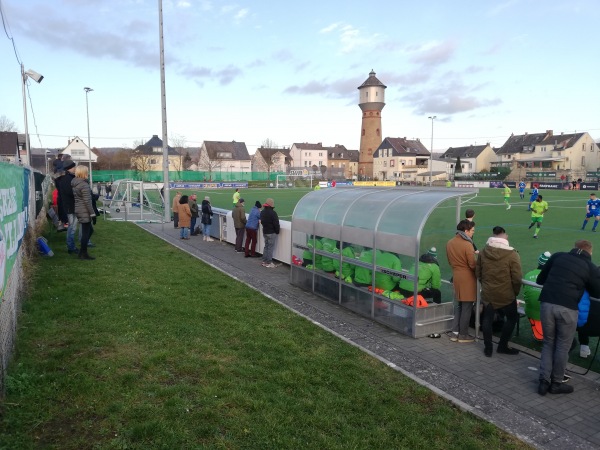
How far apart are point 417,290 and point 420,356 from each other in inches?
44.6

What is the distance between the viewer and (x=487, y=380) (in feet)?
18.4

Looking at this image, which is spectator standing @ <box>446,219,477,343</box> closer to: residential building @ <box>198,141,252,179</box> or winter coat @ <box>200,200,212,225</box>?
winter coat @ <box>200,200,212,225</box>

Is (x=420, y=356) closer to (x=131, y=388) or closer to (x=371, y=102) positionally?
(x=131, y=388)

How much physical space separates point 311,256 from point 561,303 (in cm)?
542

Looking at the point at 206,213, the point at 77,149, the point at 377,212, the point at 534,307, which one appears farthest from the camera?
the point at 77,149

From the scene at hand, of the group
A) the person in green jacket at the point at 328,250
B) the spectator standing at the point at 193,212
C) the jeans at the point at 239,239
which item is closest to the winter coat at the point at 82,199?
the jeans at the point at 239,239

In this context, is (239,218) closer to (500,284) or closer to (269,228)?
(269,228)

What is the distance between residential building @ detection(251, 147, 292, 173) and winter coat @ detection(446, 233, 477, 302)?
341 ft

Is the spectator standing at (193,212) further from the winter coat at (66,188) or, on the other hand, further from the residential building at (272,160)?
the residential building at (272,160)

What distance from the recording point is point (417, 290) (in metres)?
7.10

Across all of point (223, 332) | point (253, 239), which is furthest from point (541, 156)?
point (223, 332)

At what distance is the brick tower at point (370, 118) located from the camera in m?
89.2

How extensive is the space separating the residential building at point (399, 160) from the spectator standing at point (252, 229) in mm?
81088

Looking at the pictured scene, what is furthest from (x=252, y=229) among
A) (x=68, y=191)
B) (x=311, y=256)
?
(x=68, y=191)
